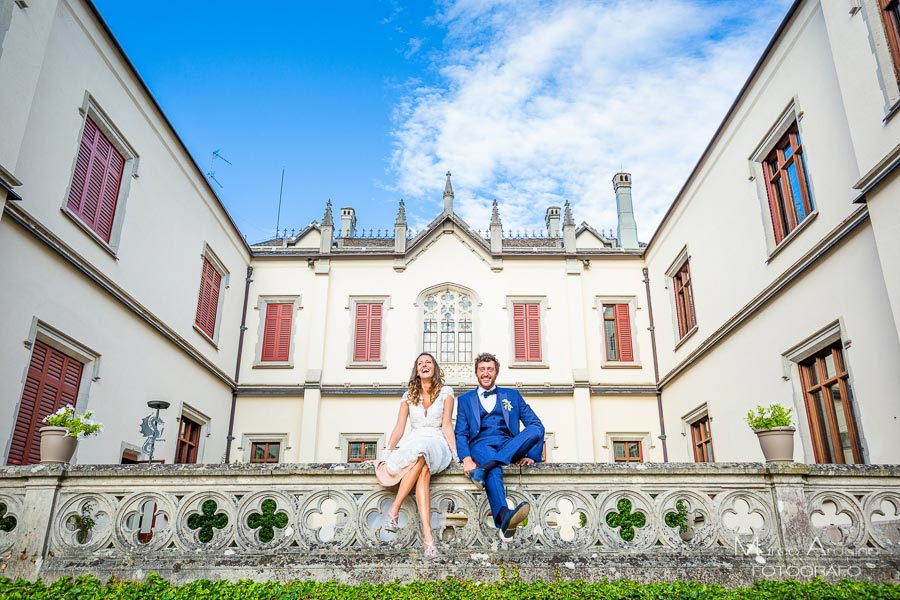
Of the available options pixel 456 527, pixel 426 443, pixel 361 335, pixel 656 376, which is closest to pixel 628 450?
pixel 656 376

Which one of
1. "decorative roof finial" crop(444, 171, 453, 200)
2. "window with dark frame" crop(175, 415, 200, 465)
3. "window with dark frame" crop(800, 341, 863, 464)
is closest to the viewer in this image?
"window with dark frame" crop(800, 341, 863, 464)

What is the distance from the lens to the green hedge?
5062 millimetres

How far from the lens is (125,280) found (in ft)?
40.5

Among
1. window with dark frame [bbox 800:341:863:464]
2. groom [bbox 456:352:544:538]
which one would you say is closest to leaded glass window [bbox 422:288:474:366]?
window with dark frame [bbox 800:341:863:464]

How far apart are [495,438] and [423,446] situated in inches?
31.4

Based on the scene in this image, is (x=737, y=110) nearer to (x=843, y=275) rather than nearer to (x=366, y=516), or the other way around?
(x=843, y=275)

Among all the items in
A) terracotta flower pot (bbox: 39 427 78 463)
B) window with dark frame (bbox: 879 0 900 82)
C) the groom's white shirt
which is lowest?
Answer: terracotta flower pot (bbox: 39 427 78 463)

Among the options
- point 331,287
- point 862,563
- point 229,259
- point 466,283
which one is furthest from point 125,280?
point 862,563

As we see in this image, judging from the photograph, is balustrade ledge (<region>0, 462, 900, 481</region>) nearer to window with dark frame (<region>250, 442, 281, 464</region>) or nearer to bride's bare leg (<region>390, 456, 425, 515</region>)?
bride's bare leg (<region>390, 456, 425, 515</region>)

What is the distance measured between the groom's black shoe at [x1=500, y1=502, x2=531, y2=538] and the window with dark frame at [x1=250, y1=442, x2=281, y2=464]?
45.2 feet

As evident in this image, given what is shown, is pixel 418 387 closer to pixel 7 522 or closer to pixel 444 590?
pixel 444 590

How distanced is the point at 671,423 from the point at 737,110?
835 centimetres

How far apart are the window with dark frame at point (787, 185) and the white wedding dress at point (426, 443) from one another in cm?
798

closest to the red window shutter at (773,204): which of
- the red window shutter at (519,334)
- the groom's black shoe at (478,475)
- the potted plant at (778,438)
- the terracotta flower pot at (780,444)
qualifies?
the potted plant at (778,438)
